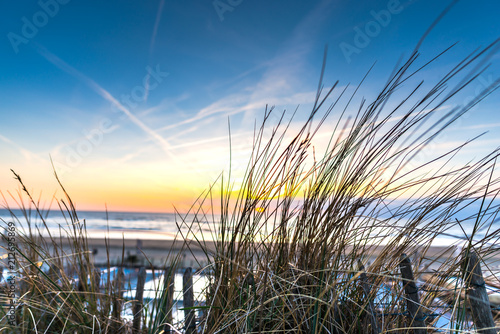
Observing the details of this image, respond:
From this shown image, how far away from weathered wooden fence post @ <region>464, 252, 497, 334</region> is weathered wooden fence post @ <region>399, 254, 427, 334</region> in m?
0.16

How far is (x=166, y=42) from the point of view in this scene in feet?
20.6

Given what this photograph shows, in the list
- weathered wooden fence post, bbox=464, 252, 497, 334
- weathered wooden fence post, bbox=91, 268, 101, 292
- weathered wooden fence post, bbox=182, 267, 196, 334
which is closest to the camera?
weathered wooden fence post, bbox=464, 252, 497, 334

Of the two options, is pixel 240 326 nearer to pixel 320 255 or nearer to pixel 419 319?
pixel 320 255

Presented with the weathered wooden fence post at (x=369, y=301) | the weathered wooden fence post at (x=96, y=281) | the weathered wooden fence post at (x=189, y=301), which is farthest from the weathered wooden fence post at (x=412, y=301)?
the weathered wooden fence post at (x=96, y=281)

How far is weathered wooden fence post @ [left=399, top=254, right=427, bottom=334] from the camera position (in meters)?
1.15

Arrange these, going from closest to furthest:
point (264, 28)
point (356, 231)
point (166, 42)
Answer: point (356, 231) → point (264, 28) → point (166, 42)

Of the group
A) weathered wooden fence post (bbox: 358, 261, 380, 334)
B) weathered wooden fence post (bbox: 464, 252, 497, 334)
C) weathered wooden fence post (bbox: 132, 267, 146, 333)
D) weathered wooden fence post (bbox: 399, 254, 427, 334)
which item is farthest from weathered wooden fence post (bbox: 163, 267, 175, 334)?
weathered wooden fence post (bbox: 464, 252, 497, 334)

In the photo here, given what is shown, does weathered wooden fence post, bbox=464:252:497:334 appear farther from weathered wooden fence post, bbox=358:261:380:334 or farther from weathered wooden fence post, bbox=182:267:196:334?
weathered wooden fence post, bbox=182:267:196:334

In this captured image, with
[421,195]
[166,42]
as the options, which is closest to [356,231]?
[421,195]

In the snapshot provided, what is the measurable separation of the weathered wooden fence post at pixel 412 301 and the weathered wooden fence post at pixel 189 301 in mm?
819

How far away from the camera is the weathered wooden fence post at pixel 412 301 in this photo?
115 centimetres

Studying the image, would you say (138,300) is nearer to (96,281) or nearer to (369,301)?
(96,281)

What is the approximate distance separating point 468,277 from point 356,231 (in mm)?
414

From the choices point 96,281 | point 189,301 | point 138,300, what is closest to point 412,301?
point 189,301
